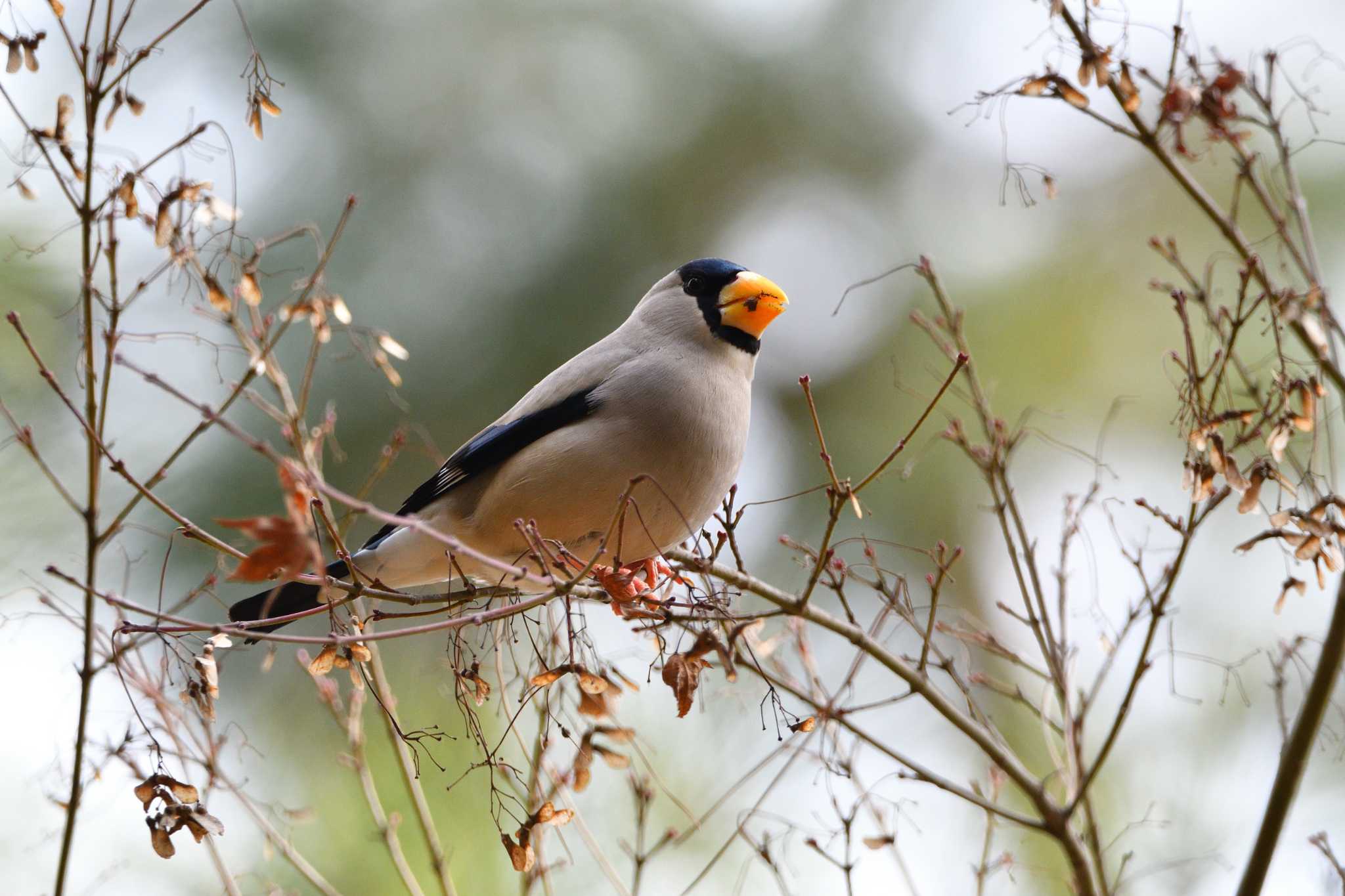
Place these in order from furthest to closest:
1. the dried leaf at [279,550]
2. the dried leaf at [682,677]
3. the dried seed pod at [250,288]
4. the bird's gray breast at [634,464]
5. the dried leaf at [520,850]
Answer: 1. the bird's gray breast at [634,464]
2. the dried seed pod at [250,288]
3. the dried leaf at [520,850]
4. the dried leaf at [682,677]
5. the dried leaf at [279,550]

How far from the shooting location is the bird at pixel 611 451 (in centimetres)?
285

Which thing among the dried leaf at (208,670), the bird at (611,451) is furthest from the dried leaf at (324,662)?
the bird at (611,451)

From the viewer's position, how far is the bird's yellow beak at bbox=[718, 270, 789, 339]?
3.29 metres

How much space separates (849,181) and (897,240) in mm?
478

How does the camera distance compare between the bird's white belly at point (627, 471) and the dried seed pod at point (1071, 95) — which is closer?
the dried seed pod at point (1071, 95)

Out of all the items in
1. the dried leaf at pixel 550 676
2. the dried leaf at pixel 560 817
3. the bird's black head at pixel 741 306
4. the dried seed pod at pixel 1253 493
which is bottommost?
the dried leaf at pixel 560 817

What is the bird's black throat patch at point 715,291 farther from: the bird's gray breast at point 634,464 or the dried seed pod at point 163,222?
the dried seed pod at point 163,222

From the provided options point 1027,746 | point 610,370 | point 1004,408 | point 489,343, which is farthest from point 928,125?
point 610,370

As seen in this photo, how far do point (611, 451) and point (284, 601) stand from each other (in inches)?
38.1

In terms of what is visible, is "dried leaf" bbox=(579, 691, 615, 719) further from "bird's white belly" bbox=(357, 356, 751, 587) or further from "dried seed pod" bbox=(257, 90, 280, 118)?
"dried seed pod" bbox=(257, 90, 280, 118)

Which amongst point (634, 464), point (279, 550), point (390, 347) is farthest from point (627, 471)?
point (279, 550)

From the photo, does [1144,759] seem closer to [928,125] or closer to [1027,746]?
[1027,746]

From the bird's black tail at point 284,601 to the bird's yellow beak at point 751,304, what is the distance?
47.7 inches

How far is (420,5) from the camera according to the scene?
18.4 feet
